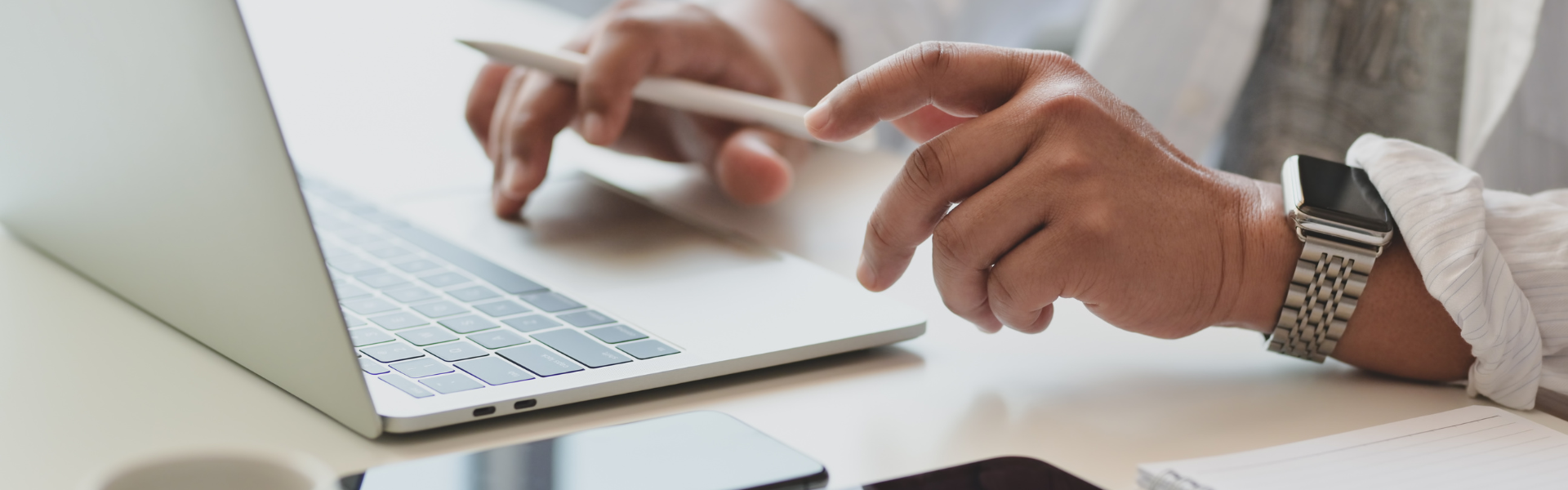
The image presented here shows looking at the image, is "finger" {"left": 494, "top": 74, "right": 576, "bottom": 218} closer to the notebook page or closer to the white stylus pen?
the white stylus pen

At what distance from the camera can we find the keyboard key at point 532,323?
1.35 feet

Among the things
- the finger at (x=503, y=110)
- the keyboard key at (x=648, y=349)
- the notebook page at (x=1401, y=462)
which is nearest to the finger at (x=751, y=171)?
the finger at (x=503, y=110)

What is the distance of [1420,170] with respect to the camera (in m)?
0.41

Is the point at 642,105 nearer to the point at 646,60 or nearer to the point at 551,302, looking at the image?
the point at 646,60

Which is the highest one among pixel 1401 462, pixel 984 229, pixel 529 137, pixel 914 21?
pixel 914 21

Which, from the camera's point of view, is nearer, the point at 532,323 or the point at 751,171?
the point at 532,323

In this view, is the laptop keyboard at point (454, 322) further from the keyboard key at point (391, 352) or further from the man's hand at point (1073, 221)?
the man's hand at point (1073, 221)

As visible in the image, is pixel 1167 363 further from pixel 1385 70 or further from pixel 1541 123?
pixel 1385 70

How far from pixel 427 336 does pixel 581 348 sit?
58 millimetres

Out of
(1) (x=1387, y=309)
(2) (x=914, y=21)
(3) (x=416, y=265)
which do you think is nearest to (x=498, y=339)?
(3) (x=416, y=265)

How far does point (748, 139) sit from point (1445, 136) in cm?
53

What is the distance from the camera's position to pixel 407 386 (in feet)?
1.14

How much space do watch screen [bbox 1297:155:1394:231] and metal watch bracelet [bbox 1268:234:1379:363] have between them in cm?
1

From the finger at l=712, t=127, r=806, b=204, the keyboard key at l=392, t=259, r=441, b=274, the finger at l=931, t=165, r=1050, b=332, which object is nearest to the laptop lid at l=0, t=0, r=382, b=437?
the keyboard key at l=392, t=259, r=441, b=274
